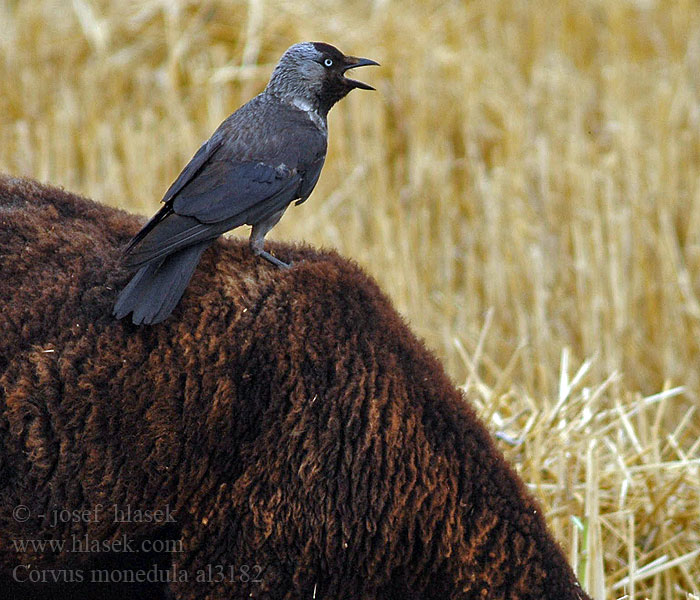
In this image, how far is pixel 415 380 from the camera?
1479mm

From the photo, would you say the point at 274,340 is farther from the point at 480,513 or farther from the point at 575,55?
the point at 575,55

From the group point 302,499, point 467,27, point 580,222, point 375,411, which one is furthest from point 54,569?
point 467,27

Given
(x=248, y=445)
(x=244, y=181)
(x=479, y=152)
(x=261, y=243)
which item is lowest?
(x=248, y=445)

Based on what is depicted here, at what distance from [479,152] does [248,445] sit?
3435 mm

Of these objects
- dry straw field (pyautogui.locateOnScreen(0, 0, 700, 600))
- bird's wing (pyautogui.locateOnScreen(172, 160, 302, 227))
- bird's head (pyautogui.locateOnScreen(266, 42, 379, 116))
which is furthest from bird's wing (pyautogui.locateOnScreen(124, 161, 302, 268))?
dry straw field (pyautogui.locateOnScreen(0, 0, 700, 600))

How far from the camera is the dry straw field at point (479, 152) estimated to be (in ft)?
12.2

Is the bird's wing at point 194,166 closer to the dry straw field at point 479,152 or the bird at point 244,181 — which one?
the bird at point 244,181

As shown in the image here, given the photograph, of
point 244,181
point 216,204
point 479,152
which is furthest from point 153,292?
point 479,152

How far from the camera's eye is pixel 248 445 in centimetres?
138

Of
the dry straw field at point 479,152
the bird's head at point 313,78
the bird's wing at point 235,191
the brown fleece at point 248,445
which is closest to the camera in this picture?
the brown fleece at point 248,445

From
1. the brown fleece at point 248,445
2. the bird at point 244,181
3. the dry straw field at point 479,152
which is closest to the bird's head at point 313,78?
the bird at point 244,181

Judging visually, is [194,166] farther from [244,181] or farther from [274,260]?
[274,260]

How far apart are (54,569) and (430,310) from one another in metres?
2.65

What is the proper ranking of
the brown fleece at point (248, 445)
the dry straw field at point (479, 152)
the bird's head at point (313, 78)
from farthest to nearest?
the dry straw field at point (479, 152), the bird's head at point (313, 78), the brown fleece at point (248, 445)
